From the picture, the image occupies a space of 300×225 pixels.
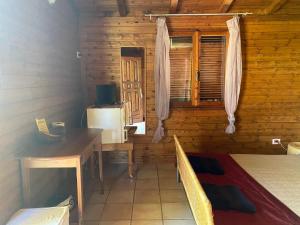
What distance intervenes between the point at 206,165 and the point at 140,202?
33.3 inches

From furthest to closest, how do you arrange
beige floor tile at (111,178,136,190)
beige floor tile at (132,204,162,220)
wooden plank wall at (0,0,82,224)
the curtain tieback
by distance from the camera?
the curtain tieback
beige floor tile at (111,178,136,190)
beige floor tile at (132,204,162,220)
wooden plank wall at (0,0,82,224)

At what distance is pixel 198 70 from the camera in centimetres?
381

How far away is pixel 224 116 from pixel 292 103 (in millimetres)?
1119

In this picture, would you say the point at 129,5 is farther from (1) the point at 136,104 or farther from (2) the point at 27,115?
(2) the point at 27,115

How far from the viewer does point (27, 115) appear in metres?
2.10

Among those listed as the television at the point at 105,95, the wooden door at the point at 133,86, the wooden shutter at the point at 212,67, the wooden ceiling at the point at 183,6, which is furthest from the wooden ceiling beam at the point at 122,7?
the wooden shutter at the point at 212,67

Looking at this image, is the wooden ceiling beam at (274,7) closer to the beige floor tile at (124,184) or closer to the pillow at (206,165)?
the pillow at (206,165)

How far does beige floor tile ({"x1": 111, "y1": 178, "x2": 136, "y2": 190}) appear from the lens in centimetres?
308

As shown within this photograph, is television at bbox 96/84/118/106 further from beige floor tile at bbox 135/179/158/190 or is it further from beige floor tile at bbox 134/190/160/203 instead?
beige floor tile at bbox 134/190/160/203

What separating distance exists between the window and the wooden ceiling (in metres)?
0.40

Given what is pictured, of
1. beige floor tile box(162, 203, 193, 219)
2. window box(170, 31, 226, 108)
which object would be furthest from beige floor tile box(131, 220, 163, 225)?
window box(170, 31, 226, 108)

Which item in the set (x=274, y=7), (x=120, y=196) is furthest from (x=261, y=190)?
(x=274, y=7)

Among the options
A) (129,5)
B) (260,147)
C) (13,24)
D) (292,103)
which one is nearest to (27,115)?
(13,24)

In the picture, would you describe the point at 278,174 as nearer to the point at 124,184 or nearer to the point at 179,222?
the point at 179,222
